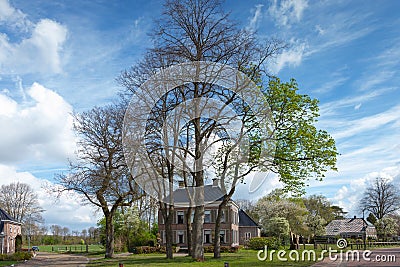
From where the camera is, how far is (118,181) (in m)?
31.4

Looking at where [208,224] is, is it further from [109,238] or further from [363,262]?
[363,262]

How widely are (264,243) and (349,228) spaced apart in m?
31.4

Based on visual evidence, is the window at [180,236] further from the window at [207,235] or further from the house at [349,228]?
the house at [349,228]

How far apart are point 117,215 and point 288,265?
30278mm

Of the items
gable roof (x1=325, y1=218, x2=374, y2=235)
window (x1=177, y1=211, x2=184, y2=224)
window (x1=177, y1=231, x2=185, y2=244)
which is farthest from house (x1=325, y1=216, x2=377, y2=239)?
window (x1=177, y1=211, x2=184, y2=224)

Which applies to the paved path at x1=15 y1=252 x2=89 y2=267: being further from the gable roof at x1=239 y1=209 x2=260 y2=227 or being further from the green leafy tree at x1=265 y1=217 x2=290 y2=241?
the gable roof at x1=239 y1=209 x2=260 y2=227

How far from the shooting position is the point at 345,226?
224ft

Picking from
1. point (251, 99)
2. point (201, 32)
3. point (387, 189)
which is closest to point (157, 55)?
point (201, 32)

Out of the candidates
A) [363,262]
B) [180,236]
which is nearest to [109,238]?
[180,236]

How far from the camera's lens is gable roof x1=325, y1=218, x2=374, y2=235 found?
6631cm

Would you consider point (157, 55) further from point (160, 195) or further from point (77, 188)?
point (77, 188)

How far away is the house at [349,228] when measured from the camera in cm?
6569

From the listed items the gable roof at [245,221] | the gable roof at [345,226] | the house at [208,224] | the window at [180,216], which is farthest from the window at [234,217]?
the gable roof at [345,226]

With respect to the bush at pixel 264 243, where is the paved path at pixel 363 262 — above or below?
above
